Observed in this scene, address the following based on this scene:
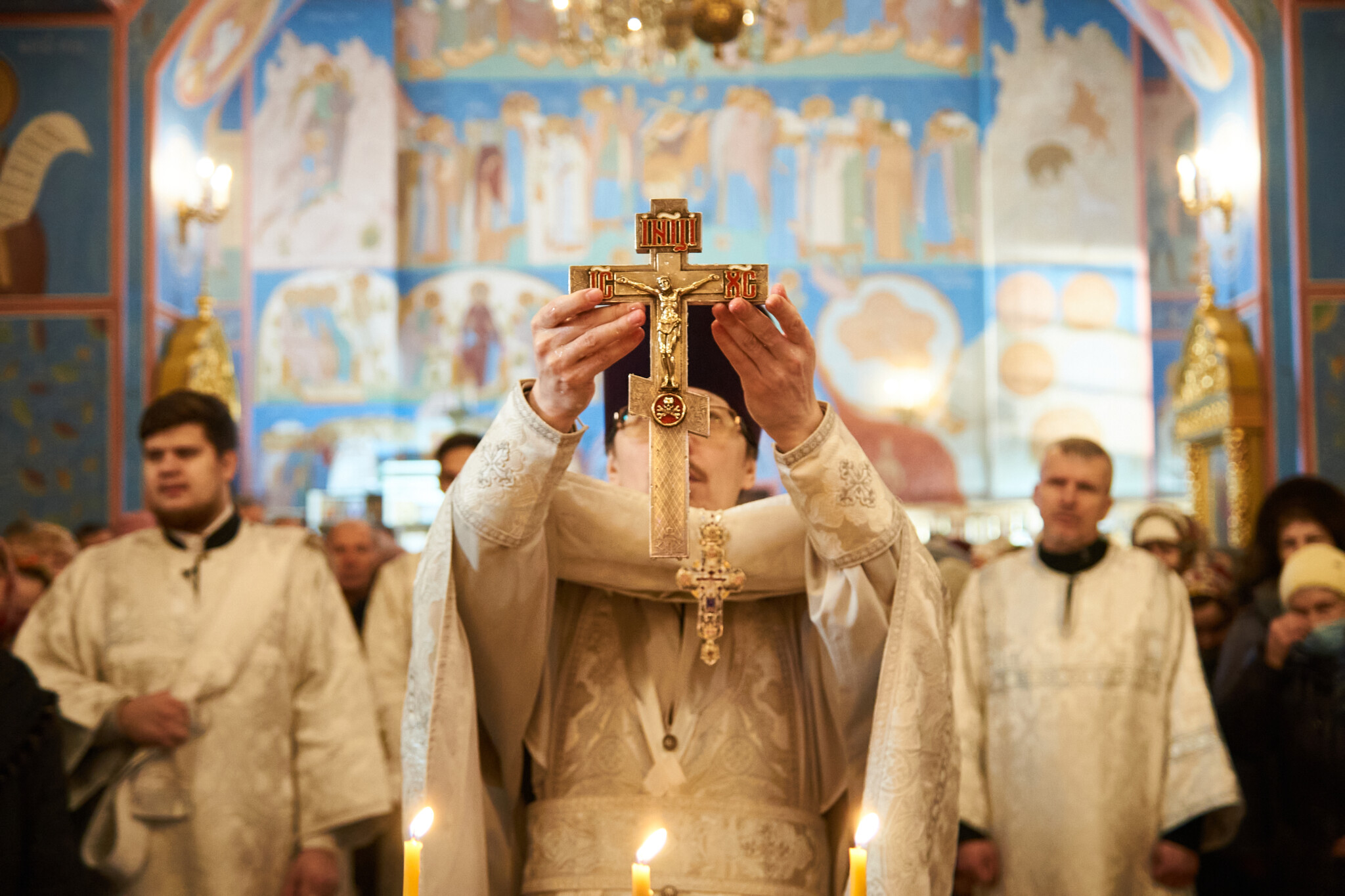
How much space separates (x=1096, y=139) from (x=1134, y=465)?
358 centimetres

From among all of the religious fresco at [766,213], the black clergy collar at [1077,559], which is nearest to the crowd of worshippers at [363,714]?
the black clergy collar at [1077,559]

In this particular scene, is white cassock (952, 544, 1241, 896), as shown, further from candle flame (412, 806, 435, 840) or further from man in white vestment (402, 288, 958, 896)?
candle flame (412, 806, 435, 840)

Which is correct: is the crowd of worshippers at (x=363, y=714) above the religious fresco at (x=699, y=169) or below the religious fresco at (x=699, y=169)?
below

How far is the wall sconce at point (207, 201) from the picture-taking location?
9.21 m

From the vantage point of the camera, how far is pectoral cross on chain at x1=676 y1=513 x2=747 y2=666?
6.37 feet

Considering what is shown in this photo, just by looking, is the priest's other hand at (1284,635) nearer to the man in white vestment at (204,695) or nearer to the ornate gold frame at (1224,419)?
the man in white vestment at (204,695)

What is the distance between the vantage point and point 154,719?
3268mm

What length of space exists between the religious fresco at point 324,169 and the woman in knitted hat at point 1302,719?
11633mm

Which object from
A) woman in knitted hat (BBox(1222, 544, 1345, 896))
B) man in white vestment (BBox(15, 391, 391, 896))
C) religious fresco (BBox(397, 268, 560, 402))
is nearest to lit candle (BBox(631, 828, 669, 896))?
man in white vestment (BBox(15, 391, 391, 896))

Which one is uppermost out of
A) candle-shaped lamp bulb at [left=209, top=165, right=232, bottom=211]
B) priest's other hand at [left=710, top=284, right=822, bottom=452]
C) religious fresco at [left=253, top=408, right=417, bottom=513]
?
candle-shaped lamp bulb at [left=209, top=165, right=232, bottom=211]

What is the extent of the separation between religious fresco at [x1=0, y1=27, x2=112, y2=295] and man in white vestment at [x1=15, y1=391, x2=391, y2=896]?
5.79 meters

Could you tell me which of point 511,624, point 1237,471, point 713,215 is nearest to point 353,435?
point 713,215

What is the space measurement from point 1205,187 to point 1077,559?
21.0 ft

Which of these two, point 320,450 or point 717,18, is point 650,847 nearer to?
point 717,18
